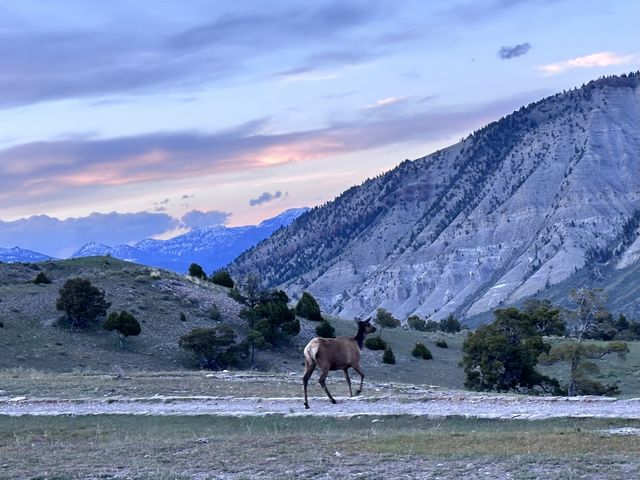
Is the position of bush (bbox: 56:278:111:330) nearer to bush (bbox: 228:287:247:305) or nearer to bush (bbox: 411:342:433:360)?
bush (bbox: 228:287:247:305)

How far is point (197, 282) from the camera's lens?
6781cm

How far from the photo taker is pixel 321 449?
55.2ft

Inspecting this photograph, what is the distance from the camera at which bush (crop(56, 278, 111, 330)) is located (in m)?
51.6

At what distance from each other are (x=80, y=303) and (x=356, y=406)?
104 ft

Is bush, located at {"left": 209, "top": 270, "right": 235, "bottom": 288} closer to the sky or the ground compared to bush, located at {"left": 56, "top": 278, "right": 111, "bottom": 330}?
closer to the sky

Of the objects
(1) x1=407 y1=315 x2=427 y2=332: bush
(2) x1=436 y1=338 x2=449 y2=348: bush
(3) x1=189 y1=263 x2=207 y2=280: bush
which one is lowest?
(2) x1=436 y1=338 x2=449 y2=348: bush

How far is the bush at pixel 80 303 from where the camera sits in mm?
51562

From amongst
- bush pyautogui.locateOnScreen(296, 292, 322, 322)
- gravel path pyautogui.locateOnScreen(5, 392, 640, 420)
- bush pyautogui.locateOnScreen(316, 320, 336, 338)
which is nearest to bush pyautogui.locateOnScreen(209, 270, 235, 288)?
bush pyautogui.locateOnScreen(296, 292, 322, 322)

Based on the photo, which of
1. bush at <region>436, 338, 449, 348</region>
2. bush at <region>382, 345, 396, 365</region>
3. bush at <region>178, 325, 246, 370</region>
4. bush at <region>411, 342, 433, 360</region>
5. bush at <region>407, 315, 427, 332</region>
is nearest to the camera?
bush at <region>178, 325, 246, 370</region>

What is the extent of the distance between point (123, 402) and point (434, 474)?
1461cm

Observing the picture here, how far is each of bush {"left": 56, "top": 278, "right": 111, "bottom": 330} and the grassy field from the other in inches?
1178

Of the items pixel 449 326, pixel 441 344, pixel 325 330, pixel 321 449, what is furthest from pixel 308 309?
pixel 321 449

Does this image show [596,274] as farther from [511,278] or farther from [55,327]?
[55,327]

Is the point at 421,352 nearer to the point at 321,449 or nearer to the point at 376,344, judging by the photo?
the point at 376,344
